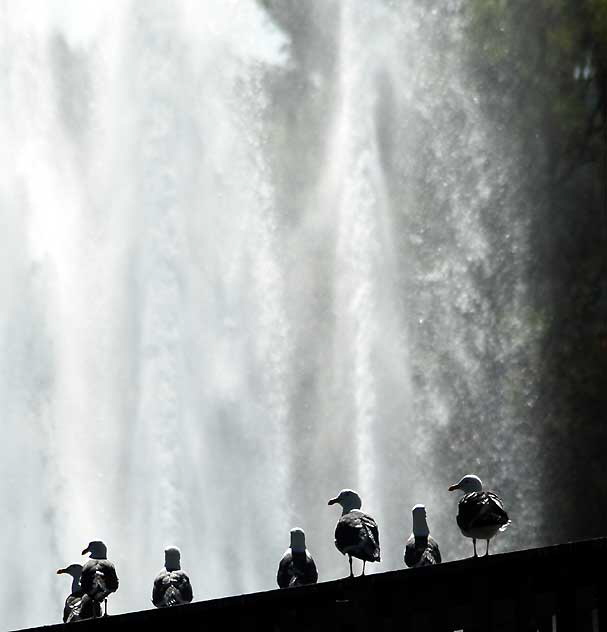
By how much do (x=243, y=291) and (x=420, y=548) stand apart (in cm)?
1293

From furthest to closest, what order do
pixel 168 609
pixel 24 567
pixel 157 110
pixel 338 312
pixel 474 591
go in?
pixel 338 312 → pixel 157 110 → pixel 24 567 → pixel 474 591 → pixel 168 609

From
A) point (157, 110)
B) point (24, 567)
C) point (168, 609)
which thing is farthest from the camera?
point (157, 110)

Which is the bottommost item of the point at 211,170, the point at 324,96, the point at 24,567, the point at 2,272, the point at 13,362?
the point at 24,567

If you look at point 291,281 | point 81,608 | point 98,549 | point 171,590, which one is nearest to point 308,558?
point 171,590

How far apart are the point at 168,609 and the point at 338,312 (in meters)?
19.3

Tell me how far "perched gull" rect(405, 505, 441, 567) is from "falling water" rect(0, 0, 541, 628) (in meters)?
7.21

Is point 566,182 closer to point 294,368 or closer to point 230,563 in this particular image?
point 294,368

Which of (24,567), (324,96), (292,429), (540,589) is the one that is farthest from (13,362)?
(540,589)

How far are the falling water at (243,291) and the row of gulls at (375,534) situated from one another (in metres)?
7.33

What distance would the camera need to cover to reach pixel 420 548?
13320 millimetres

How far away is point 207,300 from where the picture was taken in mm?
24984

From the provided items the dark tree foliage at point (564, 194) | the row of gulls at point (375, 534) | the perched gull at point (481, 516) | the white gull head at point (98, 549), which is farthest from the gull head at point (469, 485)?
the dark tree foliage at point (564, 194)

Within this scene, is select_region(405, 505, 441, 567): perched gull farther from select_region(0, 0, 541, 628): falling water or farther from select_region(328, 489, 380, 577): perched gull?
select_region(0, 0, 541, 628): falling water

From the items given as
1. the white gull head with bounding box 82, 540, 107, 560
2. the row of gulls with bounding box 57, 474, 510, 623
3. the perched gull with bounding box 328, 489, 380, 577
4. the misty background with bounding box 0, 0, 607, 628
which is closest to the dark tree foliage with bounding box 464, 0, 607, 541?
the misty background with bounding box 0, 0, 607, 628
